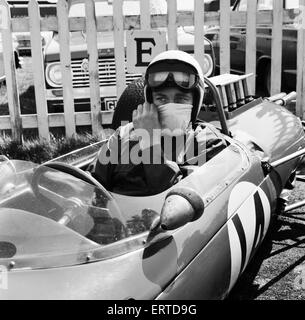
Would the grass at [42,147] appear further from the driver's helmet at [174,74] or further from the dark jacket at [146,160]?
the driver's helmet at [174,74]

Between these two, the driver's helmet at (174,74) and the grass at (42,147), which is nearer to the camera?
the driver's helmet at (174,74)

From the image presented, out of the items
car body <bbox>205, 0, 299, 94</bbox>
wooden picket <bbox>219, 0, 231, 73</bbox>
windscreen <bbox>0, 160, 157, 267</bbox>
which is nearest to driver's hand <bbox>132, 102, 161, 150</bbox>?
windscreen <bbox>0, 160, 157, 267</bbox>

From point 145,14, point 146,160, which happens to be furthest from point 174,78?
point 145,14

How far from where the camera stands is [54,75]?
6.01 m

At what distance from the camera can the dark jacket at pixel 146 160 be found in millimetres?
2527

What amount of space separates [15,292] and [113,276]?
337 mm

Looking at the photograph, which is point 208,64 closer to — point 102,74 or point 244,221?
point 102,74

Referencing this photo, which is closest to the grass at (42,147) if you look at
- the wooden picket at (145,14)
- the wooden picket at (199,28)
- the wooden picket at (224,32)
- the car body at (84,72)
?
the car body at (84,72)

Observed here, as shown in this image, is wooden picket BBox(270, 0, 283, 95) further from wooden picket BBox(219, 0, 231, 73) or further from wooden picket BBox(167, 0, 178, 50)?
wooden picket BBox(167, 0, 178, 50)

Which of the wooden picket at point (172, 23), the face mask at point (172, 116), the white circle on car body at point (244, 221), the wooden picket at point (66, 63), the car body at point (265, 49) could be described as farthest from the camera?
the car body at point (265, 49)

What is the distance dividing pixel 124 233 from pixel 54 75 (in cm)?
424

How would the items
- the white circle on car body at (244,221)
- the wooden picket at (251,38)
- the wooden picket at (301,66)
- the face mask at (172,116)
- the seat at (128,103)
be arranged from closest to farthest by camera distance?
the white circle on car body at (244,221), the face mask at (172,116), the seat at (128,103), the wooden picket at (251,38), the wooden picket at (301,66)

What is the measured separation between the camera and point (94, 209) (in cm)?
214
